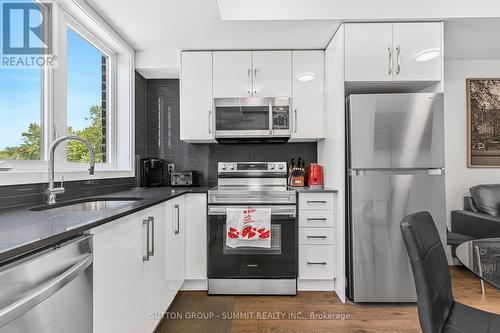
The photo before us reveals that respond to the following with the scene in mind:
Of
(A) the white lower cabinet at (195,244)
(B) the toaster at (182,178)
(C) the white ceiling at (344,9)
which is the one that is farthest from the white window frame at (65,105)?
(C) the white ceiling at (344,9)

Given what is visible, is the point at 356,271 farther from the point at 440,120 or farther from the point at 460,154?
the point at 460,154

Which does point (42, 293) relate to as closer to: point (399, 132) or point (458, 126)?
point (399, 132)

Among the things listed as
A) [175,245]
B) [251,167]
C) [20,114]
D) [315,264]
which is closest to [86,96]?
[20,114]

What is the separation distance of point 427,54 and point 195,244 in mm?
2595

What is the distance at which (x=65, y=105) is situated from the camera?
2092 mm

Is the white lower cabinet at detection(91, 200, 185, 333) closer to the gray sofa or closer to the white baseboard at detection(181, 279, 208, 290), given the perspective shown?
the white baseboard at detection(181, 279, 208, 290)

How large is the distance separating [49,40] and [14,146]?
0.75m

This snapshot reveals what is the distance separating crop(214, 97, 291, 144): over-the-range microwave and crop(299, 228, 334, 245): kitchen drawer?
0.96 m

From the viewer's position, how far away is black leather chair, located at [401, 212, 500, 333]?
111 cm

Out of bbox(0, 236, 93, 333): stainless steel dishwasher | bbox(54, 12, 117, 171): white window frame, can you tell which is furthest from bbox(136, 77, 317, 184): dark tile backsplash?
bbox(0, 236, 93, 333): stainless steel dishwasher

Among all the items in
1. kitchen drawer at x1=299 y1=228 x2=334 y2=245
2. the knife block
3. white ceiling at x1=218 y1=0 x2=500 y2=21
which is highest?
white ceiling at x1=218 y1=0 x2=500 y2=21

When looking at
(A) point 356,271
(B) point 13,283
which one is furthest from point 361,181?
(B) point 13,283

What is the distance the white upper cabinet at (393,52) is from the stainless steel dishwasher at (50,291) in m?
2.32

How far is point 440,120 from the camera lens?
241 centimetres
